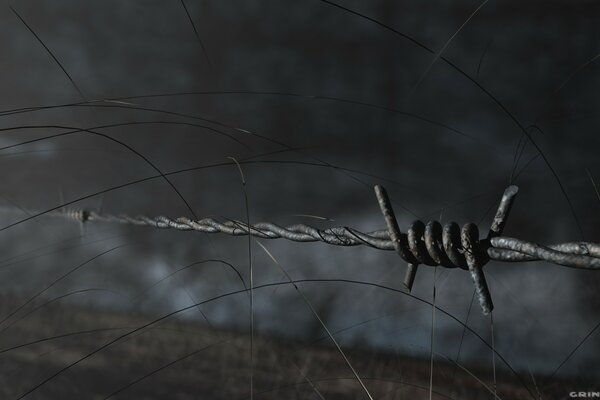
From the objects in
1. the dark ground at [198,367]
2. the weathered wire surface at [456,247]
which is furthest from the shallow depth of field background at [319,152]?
the weathered wire surface at [456,247]

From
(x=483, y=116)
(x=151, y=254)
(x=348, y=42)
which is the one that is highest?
(x=348, y=42)

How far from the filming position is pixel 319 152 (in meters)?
1.44

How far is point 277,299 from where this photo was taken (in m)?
1.51

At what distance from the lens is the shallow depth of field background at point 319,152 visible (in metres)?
1.29

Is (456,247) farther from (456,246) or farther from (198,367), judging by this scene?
(198,367)

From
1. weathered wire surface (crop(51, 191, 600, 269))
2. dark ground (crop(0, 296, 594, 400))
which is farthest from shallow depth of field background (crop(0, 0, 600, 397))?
weathered wire surface (crop(51, 191, 600, 269))

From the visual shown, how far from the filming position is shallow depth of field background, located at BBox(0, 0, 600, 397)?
1293mm

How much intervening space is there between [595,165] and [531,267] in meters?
A: 0.25

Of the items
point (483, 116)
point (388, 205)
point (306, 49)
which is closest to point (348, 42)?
point (306, 49)

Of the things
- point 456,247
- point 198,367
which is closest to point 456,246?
point 456,247

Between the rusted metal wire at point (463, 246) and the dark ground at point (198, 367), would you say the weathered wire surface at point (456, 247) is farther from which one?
the dark ground at point (198, 367)

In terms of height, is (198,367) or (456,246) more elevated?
(198,367)

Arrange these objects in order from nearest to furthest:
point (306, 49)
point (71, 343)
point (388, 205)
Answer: point (388, 205), point (71, 343), point (306, 49)

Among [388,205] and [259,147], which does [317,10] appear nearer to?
[259,147]
